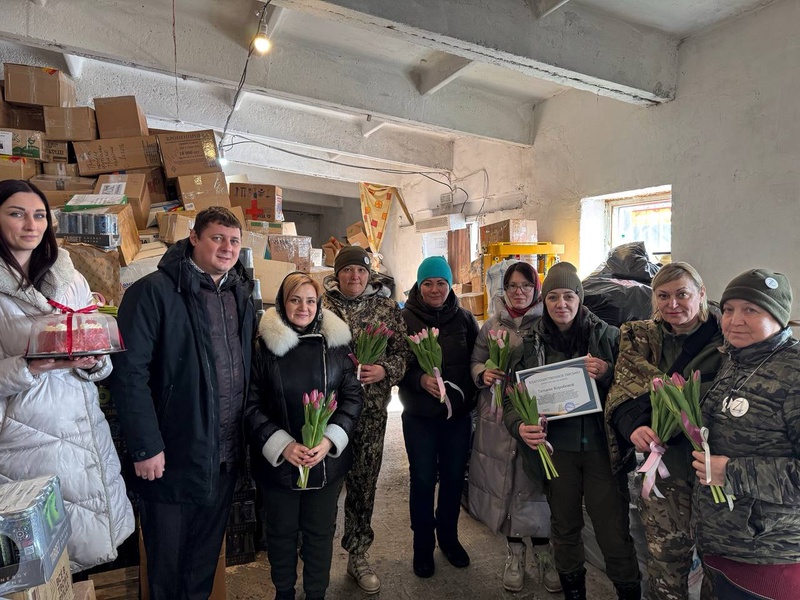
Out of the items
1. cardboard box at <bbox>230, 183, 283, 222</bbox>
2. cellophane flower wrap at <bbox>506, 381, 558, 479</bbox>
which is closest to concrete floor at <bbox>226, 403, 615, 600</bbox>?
cellophane flower wrap at <bbox>506, 381, 558, 479</bbox>

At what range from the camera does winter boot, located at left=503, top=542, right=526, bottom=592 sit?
220 cm

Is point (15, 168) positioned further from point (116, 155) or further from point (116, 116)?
point (116, 116)

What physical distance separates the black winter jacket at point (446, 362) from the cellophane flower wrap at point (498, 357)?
200mm

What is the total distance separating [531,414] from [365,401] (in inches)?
30.1

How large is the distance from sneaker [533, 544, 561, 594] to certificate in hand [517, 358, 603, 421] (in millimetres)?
799

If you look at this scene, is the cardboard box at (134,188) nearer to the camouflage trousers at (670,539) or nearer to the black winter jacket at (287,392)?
the black winter jacket at (287,392)

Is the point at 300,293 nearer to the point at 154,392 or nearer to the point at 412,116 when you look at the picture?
the point at 154,392

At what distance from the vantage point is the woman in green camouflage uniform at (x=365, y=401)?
2229 mm

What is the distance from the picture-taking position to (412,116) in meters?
4.26

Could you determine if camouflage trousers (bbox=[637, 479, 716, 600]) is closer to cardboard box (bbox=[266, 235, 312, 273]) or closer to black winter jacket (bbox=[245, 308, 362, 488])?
black winter jacket (bbox=[245, 308, 362, 488])

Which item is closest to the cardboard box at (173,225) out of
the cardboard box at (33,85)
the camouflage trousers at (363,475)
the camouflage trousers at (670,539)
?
the cardboard box at (33,85)

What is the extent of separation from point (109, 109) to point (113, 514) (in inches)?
114

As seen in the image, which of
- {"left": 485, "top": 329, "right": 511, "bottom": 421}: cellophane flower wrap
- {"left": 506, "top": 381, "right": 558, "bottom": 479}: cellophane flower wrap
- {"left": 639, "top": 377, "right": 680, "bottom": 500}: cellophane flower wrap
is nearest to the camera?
{"left": 639, "top": 377, "right": 680, "bottom": 500}: cellophane flower wrap

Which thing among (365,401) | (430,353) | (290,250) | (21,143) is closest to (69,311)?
(365,401)
